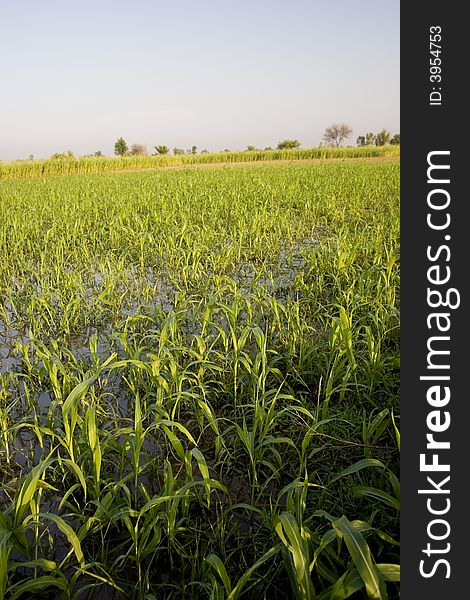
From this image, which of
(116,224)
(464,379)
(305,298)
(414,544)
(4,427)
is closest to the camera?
(414,544)

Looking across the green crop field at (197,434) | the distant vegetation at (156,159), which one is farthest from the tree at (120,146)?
the green crop field at (197,434)

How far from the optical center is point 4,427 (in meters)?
2.32

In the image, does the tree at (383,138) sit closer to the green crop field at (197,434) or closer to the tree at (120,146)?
the tree at (120,146)

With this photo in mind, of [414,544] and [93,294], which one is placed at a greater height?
[93,294]

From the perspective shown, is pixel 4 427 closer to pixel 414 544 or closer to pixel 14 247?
pixel 414 544

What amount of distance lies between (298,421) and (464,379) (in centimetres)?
131

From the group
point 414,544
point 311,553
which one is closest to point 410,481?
point 414,544

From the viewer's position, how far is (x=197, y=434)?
244cm

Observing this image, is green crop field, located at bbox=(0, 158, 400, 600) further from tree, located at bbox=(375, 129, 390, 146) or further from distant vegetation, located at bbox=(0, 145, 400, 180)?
tree, located at bbox=(375, 129, 390, 146)

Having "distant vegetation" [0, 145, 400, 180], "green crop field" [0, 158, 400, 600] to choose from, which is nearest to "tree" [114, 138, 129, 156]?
"distant vegetation" [0, 145, 400, 180]

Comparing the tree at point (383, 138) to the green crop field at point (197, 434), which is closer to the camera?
the green crop field at point (197, 434)

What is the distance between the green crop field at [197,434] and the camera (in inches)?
58.5

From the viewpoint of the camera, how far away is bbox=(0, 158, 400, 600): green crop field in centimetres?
149

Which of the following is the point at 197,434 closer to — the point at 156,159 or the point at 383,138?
the point at 156,159
